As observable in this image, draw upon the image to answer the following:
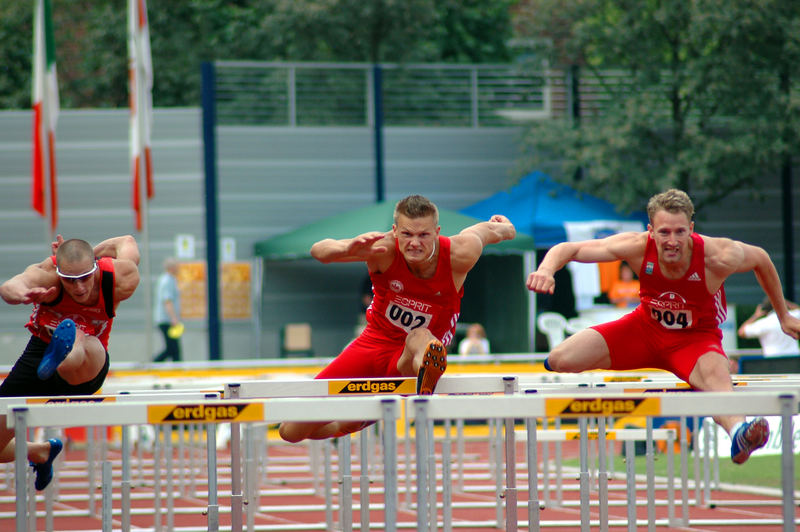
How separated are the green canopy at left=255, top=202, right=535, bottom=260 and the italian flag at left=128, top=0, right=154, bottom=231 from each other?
2385mm

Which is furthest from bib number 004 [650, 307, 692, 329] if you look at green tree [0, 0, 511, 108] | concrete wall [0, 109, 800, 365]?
green tree [0, 0, 511, 108]

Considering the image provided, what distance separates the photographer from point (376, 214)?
1644 cm

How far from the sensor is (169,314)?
1606cm

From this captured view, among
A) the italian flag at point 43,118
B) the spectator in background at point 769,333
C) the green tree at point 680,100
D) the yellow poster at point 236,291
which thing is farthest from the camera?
the yellow poster at point 236,291

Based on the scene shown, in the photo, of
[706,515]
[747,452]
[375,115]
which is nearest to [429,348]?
[747,452]

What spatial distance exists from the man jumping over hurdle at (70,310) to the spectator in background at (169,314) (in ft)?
32.5

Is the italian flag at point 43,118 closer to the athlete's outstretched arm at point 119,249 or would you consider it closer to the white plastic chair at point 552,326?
the white plastic chair at point 552,326

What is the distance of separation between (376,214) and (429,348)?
11311mm

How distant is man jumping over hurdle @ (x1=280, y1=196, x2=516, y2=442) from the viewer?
227 inches

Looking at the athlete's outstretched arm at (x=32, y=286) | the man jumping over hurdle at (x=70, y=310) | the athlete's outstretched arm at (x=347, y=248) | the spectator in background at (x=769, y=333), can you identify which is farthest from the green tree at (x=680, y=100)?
→ the athlete's outstretched arm at (x=32, y=286)

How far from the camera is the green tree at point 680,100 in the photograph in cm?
1694

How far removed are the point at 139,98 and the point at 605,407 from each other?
12.9m

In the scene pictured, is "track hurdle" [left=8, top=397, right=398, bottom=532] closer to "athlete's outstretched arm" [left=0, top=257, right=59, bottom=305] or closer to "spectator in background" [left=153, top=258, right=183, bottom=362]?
"athlete's outstretched arm" [left=0, top=257, right=59, bottom=305]

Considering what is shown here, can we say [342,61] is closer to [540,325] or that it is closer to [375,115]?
[375,115]
